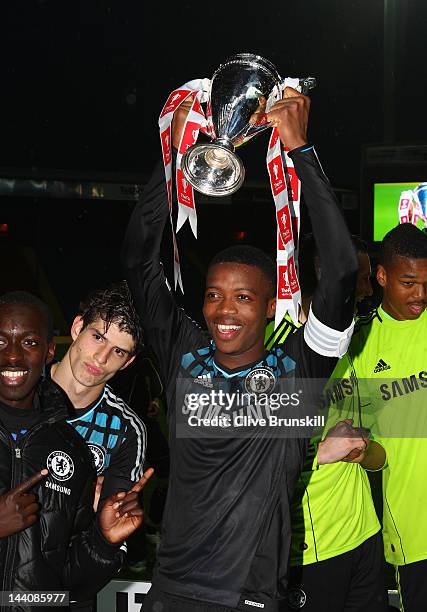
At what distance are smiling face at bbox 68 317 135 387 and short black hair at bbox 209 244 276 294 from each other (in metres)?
0.63

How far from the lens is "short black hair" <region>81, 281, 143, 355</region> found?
3309 mm

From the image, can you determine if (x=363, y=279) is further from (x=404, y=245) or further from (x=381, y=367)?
(x=381, y=367)

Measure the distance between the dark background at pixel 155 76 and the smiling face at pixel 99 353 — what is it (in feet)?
31.3

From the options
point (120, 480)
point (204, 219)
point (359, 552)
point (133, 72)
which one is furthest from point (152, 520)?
point (133, 72)

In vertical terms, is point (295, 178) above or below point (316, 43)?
below

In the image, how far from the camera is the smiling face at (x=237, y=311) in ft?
8.91

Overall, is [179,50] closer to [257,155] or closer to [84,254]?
[257,155]

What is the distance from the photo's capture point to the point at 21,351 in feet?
8.63

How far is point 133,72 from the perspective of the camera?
13594mm

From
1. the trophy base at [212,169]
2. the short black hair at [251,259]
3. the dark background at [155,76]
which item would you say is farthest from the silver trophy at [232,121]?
the dark background at [155,76]

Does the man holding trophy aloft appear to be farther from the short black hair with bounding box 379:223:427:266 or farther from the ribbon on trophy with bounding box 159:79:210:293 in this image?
the short black hair with bounding box 379:223:427:266

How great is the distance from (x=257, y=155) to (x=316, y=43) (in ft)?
6.03

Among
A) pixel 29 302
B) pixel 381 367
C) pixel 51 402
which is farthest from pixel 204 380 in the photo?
pixel 381 367

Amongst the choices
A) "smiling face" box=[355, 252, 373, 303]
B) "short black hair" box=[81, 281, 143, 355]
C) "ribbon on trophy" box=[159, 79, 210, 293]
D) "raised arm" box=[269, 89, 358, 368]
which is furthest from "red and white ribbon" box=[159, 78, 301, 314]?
"smiling face" box=[355, 252, 373, 303]
